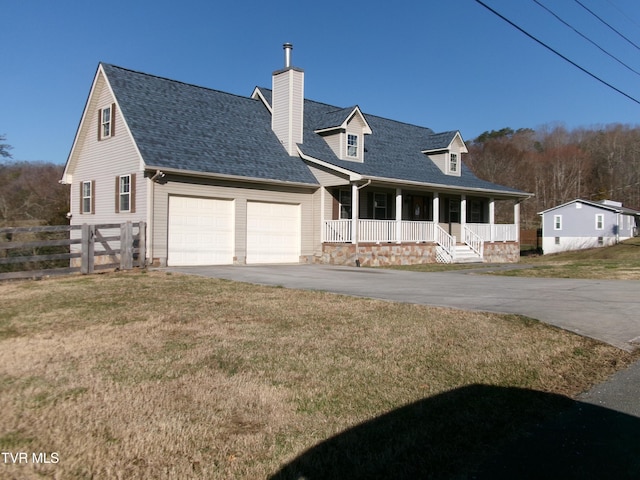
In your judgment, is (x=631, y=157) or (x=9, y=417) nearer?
(x=9, y=417)

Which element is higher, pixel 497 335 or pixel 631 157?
pixel 631 157

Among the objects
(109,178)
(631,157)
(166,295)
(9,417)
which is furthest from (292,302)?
(631,157)

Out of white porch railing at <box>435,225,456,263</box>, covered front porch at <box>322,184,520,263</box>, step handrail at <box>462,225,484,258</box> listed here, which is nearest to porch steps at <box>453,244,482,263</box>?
covered front porch at <box>322,184,520,263</box>

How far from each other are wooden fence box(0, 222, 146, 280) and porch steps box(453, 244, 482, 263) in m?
14.2

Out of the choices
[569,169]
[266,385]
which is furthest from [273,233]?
[569,169]

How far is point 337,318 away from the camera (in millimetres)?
8188

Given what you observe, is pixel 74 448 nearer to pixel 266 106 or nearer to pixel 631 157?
pixel 266 106

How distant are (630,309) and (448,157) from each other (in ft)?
62.4

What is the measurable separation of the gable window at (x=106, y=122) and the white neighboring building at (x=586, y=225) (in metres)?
40.2

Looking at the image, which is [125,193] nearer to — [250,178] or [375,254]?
[250,178]

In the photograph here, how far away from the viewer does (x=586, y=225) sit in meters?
47.2

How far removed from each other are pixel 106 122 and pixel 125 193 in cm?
331

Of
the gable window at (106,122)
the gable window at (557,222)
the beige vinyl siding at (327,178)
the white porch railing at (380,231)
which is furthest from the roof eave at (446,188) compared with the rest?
the gable window at (557,222)

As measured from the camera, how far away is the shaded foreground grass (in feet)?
11.7
